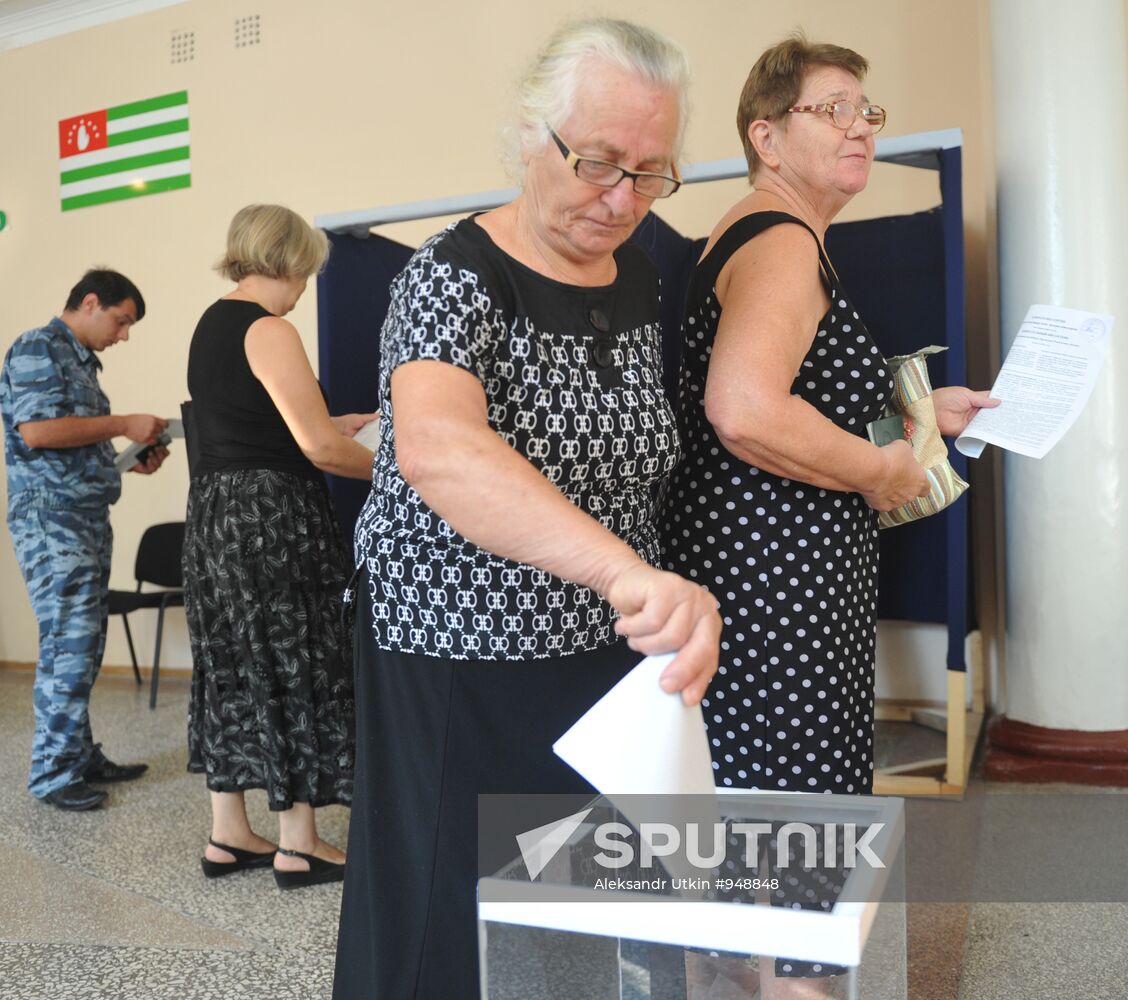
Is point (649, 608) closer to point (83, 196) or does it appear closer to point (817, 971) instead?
point (817, 971)

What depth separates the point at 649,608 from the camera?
836mm

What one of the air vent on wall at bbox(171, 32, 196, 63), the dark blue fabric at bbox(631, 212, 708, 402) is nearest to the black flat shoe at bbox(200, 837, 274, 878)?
the dark blue fabric at bbox(631, 212, 708, 402)

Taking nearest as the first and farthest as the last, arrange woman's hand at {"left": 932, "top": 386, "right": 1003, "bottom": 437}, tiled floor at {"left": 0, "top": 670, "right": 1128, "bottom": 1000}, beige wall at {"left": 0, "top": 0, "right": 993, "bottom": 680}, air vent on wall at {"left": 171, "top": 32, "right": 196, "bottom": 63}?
woman's hand at {"left": 932, "top": 386, "right": 1003, "bottom": 437}
tiled floor at {"left": 0, "top": 670, "right": 1128, "bottom": 1000}
beige wall at {"left": 0, "top": 0, "right": 993, "bottom": 680}
air vent on wall at {"left": 171, "top": 32, "right": 196, "bottom": 63}

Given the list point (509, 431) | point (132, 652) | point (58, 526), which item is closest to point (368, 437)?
point (58, 526)

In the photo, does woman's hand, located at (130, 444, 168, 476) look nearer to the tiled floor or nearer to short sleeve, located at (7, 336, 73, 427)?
short sleeve, located at (7, 336, 73, 427)

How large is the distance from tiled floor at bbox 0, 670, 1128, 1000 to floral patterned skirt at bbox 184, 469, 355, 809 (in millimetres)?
283

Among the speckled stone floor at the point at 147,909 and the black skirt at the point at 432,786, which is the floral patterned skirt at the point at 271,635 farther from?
the black skirt at the point at 432,786

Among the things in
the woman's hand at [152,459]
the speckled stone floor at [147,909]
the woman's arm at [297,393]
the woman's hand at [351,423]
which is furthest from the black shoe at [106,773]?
the woman's arm at [297,393]

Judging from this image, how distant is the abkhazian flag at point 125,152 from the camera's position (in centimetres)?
536

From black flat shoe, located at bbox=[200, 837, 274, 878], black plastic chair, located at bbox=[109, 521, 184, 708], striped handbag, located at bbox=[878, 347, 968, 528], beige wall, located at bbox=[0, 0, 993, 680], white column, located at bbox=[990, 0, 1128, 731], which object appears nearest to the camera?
striped handbag, located at bbox=[878, 347, 968, 528]

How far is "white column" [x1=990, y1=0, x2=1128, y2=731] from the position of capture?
3039 millimetres

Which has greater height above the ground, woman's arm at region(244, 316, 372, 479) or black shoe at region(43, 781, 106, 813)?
woman's arm at region(244, 316, 372, 479)

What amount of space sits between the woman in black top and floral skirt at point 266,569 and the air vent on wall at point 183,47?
10.8ft

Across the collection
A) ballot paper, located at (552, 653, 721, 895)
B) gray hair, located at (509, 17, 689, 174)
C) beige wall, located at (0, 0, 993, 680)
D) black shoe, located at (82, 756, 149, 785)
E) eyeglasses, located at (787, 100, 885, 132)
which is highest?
beige wall, located at (0, 0, 993, 680)
